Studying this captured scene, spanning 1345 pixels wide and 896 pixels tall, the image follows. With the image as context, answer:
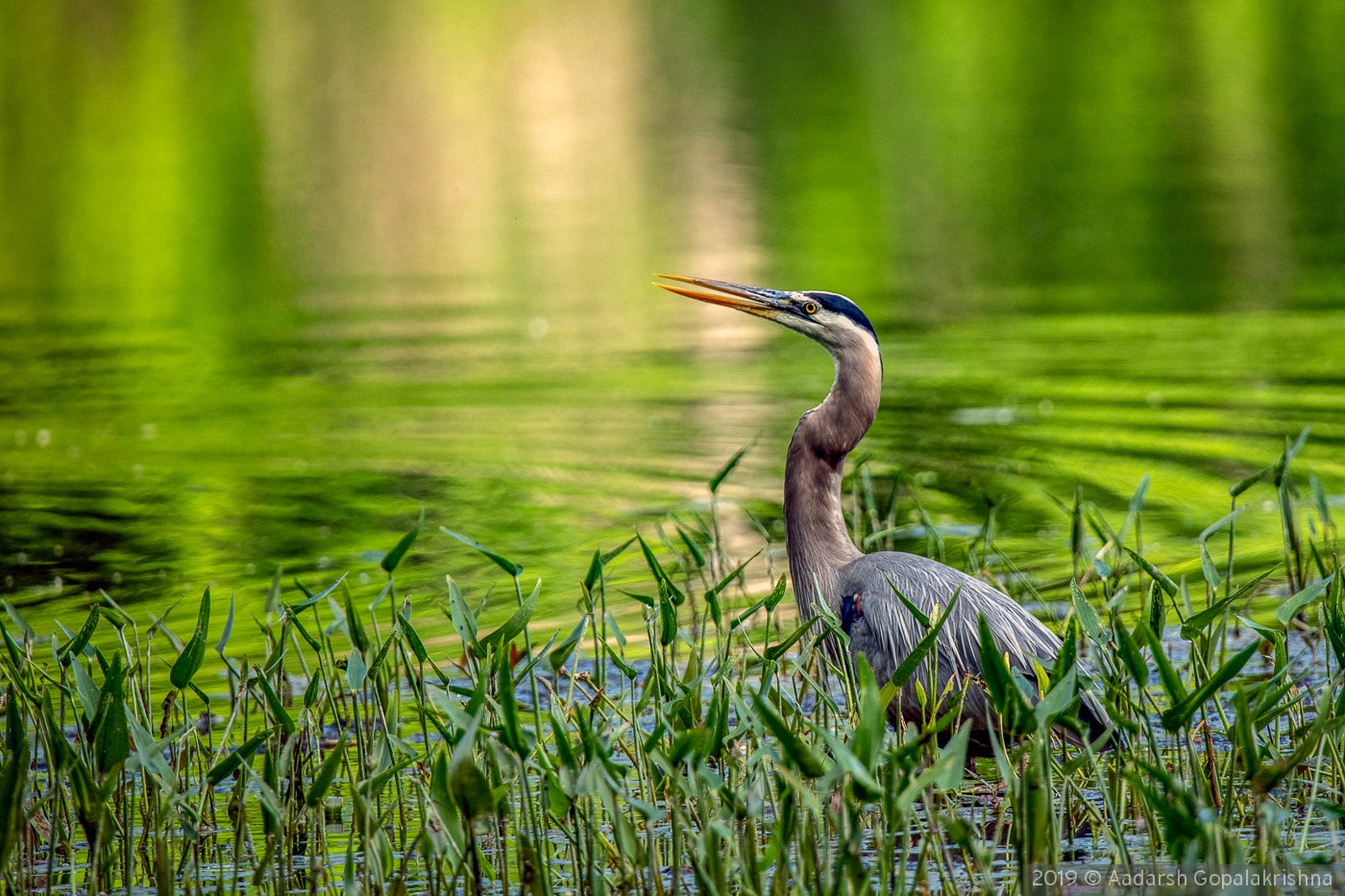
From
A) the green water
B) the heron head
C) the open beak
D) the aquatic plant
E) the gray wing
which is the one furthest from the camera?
the green water

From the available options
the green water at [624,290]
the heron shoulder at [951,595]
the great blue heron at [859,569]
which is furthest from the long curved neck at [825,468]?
the green water at [624,290]

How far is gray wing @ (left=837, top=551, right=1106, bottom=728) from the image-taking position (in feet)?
17.3

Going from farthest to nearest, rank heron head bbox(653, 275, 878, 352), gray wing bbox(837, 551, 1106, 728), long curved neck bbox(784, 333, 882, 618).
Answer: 1. heron head bbox(653, 275, 878, 352)
2. long curved neck bbox(784, 333, 882, 618)
3. gray wing bbox(837, 551, 1106, 728)

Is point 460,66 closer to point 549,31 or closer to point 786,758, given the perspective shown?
point 549,31

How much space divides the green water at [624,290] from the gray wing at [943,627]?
2244mm

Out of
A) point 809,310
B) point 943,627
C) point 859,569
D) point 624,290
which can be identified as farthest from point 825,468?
point 624,290

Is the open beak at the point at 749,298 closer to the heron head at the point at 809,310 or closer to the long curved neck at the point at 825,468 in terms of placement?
the heron head at the point at 809,310

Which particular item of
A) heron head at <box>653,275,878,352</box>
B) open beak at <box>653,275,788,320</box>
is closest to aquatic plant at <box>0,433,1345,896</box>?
heron head at <box>653,275,878,352</box>

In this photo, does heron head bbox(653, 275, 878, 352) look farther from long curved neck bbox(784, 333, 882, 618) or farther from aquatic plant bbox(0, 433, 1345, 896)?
aquatic plant bbox(0, 433, 1345, 896)

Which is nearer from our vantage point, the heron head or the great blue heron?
the great blue heron

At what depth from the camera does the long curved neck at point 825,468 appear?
5910 millimetres

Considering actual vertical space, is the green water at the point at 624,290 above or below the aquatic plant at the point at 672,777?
above

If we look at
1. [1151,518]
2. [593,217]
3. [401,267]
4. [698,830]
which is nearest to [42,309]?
[401,267]

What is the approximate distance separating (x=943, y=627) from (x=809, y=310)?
132 centimetres
